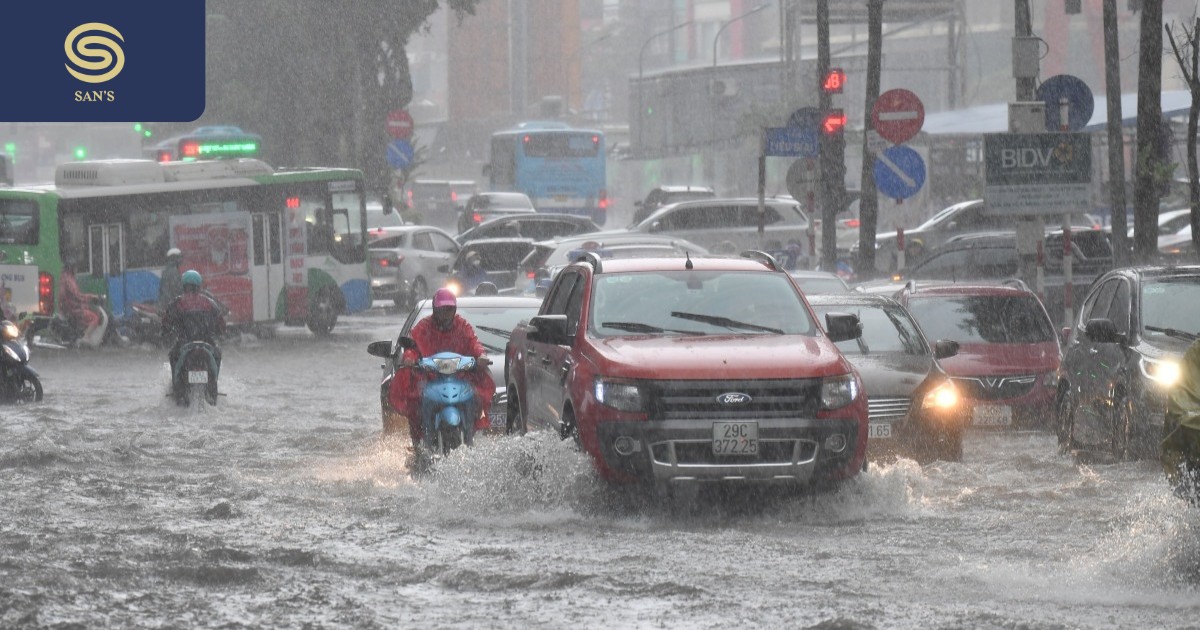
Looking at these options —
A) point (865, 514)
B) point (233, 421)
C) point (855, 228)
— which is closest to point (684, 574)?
point (865, 514)

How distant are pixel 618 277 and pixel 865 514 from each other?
89.6 inches

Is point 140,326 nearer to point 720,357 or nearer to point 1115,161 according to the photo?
point 1115,161

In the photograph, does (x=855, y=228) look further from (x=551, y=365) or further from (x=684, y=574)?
(x=684, y=574)

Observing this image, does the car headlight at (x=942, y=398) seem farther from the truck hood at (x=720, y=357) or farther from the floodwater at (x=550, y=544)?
the truck hood at (x=720, y=357)

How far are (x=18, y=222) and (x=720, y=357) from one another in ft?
60.6

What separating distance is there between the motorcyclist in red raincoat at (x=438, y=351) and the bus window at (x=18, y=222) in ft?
50.3

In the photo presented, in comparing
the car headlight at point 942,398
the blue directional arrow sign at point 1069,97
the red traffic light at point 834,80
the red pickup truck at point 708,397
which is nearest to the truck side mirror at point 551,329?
the red pickup truck at point 708,397

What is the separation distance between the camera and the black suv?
43.8ft

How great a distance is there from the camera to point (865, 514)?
11.7 meters

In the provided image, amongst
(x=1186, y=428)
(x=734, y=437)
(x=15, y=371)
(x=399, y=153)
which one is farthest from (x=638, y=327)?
(x=399, y=153)

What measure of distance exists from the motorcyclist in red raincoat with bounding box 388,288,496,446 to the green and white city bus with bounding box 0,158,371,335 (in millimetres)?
13723

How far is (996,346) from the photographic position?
17.3 metres

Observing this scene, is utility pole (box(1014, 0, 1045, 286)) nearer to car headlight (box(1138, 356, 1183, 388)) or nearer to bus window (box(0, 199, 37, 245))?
car headlight (box(1138, 356, 1183, 388))

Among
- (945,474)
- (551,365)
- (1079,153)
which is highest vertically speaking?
(1079,153)
